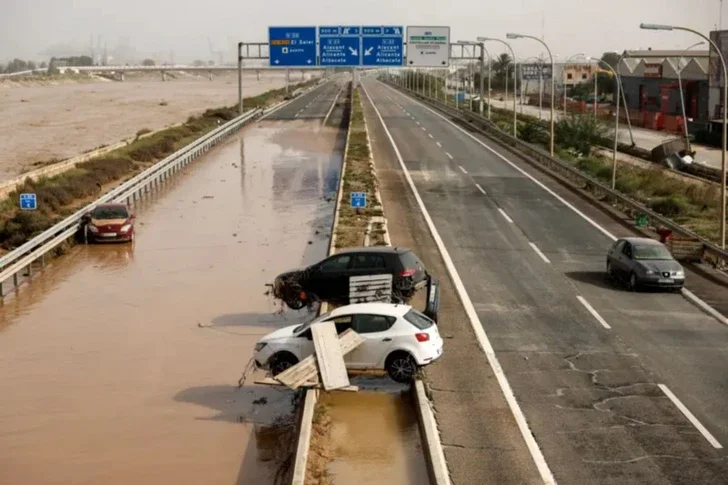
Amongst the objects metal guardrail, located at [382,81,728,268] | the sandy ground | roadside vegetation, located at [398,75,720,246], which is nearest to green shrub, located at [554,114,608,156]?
roadside vegetation, located at [398,75,720,246]

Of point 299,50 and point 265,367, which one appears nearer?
point 265,367

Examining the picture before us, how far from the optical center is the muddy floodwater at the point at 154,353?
53.4 ft

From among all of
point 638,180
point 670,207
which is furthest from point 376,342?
point 638,180

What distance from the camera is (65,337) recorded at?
2362 cm

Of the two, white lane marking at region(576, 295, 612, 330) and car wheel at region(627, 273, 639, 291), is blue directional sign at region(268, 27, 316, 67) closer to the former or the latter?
car wheel at region(627, 273, 639, 291)

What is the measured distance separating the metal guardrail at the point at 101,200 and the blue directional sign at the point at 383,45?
12.1m

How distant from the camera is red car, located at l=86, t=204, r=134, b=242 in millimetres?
35188

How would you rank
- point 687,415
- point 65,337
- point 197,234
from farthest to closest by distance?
point 197,234, point 65,337, point 687,415

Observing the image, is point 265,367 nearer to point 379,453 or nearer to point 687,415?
point 379,453

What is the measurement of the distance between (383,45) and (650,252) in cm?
4969

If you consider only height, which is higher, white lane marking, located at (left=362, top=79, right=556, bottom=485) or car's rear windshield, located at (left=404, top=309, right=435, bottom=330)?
car's rear windshield, located at (left=404, top=309, right=435, bottom=330)

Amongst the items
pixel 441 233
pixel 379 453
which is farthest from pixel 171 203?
pixel 379 453

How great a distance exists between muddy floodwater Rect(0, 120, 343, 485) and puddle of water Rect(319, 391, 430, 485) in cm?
117

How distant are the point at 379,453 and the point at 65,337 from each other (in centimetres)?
1095
